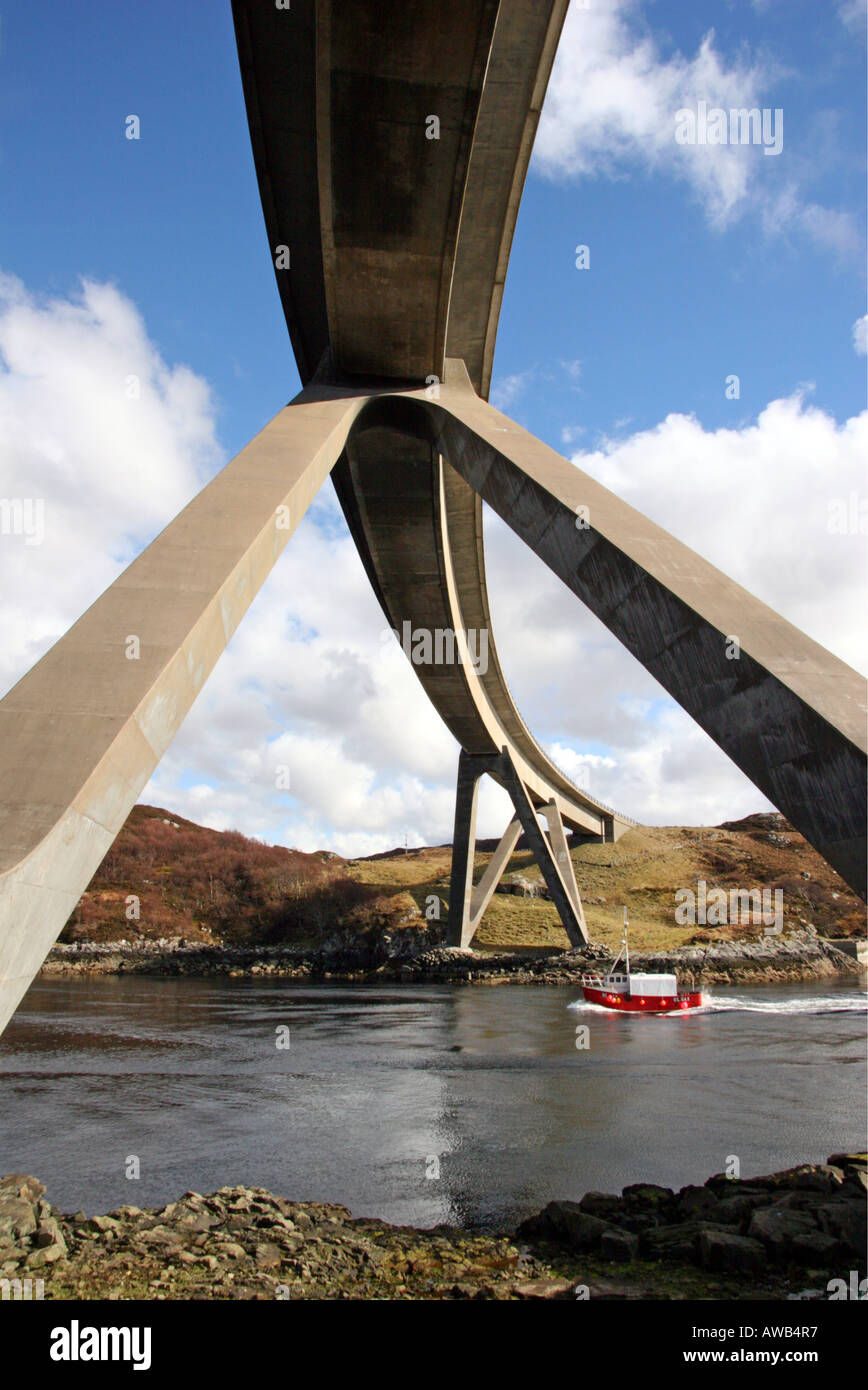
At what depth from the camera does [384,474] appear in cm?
1842

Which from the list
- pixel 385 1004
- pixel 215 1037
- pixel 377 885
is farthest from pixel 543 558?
pixel 377 885

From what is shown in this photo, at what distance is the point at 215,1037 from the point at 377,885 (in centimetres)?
4473

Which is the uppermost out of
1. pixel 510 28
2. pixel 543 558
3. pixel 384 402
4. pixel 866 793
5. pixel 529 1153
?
pixel 510 28

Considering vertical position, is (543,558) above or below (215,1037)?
above

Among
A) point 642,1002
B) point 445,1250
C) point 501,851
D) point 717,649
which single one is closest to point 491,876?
point 501,851

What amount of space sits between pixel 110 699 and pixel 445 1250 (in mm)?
6025

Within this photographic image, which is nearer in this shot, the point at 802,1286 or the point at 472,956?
the point at 802,1286

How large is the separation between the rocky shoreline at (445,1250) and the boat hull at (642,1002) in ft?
81.9

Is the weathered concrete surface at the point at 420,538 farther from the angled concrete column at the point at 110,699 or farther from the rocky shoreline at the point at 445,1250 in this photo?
the rocky shoreline at the point at 445,1250

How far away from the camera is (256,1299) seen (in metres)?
6.18

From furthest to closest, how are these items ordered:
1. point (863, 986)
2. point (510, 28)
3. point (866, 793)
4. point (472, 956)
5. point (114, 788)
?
point (472, 956), point (863, 986), point (510, 28), point (114, 788), point (866, 793)

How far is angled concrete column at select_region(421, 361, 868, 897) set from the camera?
6.35 metres

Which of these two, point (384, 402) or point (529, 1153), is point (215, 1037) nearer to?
point (529, 1153)
